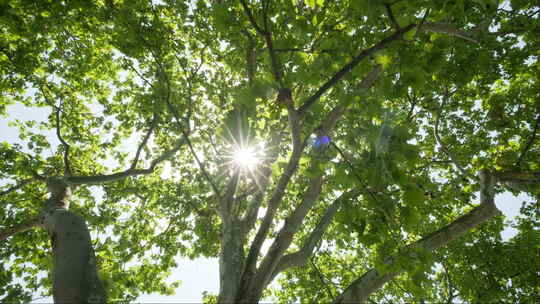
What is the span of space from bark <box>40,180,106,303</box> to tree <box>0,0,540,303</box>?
0.02 metres

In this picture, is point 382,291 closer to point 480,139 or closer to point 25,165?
point 480,139

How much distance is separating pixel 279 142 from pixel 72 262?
3.90 meters

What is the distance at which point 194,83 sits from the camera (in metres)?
7.66

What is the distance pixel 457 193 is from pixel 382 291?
4.67 m

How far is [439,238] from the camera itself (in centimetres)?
369

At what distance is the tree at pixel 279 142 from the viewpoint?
2.04 m

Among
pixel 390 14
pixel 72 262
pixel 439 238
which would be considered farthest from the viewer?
pixel 439 238

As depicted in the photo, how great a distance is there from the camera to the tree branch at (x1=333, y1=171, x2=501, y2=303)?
3.30m

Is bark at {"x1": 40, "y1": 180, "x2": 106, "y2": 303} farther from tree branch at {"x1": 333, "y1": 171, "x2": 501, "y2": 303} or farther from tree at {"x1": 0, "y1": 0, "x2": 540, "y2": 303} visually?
tree branch at {"x1": 333, "y1": 171, "x2": 501, "y2": 303}

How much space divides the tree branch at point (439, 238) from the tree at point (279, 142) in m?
0.03

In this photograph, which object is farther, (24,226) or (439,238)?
(24,226)

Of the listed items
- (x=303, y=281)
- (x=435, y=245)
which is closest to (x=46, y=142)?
(x=303, y=281)

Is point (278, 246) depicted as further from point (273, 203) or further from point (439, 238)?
point (439, 238)

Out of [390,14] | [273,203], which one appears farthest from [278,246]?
[390,14]
